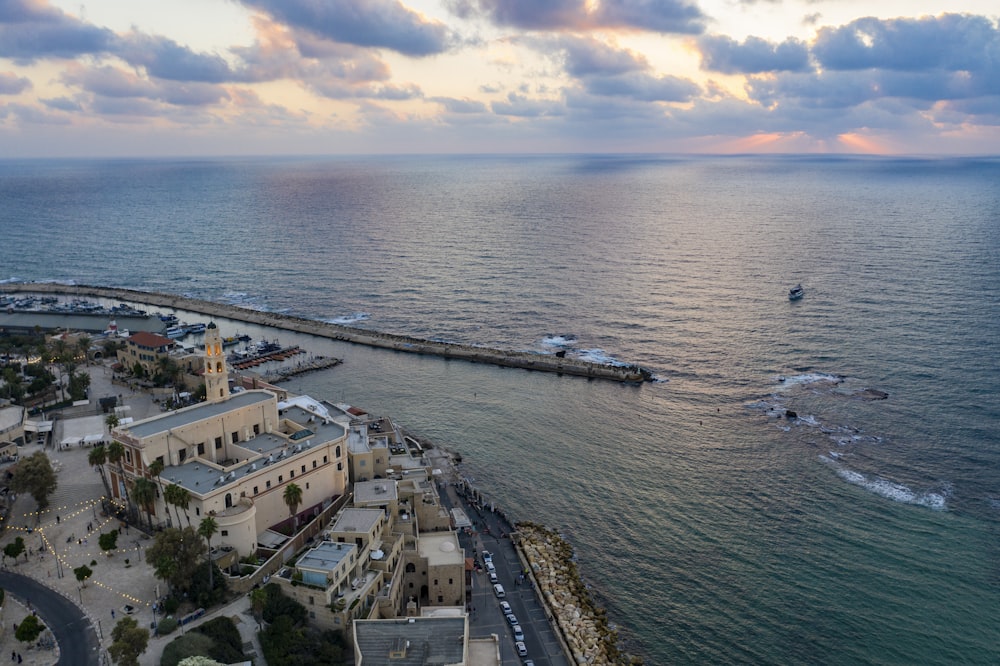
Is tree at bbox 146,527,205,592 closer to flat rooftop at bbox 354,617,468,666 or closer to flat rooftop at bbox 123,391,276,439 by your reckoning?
flat rooftop at bbox 123,391,276,439

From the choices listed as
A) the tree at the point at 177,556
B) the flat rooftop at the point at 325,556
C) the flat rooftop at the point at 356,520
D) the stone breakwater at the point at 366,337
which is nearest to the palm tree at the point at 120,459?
the tree at the point at 177,556

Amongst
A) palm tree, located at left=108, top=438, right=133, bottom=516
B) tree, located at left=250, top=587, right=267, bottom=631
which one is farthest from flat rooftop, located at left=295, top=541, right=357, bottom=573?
palm tree, located at left=108, top=438, right=133, bottom=516

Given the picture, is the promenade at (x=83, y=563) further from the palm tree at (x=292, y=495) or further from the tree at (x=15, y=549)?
the palm tree at (x=292, y=495)

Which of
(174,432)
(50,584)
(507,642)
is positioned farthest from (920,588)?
(50,584)

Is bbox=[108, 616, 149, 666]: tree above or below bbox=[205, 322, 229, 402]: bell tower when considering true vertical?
below

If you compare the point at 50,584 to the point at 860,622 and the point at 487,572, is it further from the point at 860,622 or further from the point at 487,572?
the point at 860,622

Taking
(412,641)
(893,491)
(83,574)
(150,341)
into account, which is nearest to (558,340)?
(893,491)
